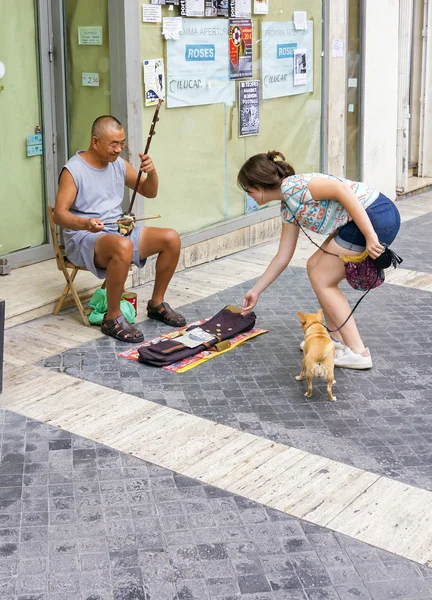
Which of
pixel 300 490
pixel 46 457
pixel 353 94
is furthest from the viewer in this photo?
pixel 353 94

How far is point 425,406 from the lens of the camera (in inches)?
192

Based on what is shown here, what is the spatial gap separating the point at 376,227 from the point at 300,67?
391cm

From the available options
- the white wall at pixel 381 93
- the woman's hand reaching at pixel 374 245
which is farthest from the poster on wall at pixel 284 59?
the woman's hand reaching at pixel 374 245

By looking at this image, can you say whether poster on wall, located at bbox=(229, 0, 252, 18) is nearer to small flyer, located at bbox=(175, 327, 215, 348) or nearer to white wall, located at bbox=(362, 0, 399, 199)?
white wall, located at bbox=(362, 0, 399, 199)

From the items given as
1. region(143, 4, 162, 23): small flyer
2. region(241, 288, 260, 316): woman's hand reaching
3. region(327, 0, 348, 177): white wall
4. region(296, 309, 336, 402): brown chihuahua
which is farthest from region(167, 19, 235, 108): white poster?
region(296, 309, 336, 402): brown chihuahua

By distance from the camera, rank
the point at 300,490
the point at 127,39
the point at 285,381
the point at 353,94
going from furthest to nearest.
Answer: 1. the point at 353,94
2. the point at 127,39
3. the point at 285,381
4. the point at 300,490

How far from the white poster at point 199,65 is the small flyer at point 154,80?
109 millimetres

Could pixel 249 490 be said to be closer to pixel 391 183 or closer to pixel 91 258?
pixel 91 258

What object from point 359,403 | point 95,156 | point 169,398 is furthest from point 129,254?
point 359,403

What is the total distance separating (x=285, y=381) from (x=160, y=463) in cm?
120

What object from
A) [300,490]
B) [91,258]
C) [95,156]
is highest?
[95,156]

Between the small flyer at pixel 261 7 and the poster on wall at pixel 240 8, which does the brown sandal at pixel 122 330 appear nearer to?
the poster on wall at pixel 240 8

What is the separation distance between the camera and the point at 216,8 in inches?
296

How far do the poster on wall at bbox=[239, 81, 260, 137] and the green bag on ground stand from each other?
257cm
